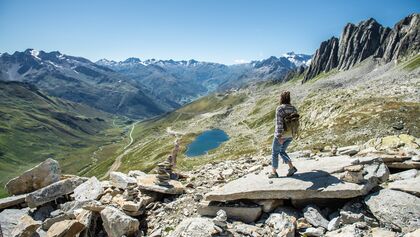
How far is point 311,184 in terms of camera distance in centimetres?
1493

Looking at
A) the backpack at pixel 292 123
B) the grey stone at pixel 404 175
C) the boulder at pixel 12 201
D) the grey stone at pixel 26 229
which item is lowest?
the grey stone at pixel 26 229

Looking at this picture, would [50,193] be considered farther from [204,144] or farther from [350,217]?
[204,144]

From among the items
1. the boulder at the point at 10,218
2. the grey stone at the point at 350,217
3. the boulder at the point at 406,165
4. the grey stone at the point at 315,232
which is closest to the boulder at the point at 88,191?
the boulder at the point at 10,218

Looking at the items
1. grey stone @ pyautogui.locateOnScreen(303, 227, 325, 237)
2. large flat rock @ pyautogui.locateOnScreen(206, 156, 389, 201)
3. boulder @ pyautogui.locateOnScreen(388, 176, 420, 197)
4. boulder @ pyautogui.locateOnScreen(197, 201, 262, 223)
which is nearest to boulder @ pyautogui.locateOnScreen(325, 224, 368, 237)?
grey stone @ pyautogui.locateOnScreen(303, 227, 325, 237)

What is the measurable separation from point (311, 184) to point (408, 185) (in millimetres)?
3853

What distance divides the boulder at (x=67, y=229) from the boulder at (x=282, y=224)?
9.25 meters

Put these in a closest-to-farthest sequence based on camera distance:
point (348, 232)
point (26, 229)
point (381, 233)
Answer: point (381, 233), point (348, 232), point (26, 229)

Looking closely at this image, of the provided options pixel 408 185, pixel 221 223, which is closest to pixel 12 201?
pixel 221 223

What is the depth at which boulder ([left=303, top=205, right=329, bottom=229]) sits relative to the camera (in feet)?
43.9

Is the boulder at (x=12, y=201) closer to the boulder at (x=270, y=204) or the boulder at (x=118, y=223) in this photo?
the boulder at (x=118, y=223)

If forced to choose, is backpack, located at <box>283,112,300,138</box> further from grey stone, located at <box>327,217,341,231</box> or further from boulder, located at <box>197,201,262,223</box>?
grey stone, located at <box>327,217,341,231</box>

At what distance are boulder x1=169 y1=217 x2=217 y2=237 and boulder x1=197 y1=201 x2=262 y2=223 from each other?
4.74ft

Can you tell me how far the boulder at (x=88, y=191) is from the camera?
21.0 meters

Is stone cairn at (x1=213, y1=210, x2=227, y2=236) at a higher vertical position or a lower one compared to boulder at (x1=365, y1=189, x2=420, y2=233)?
lower
